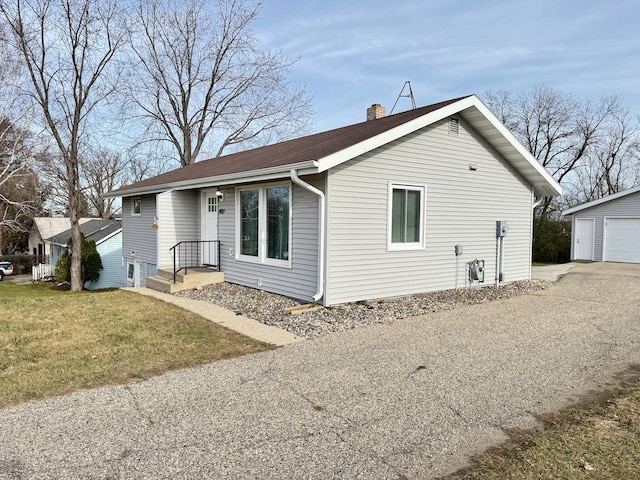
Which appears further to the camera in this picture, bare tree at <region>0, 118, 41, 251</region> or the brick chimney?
bare tree at <region>0, 118, 41, 251</region>

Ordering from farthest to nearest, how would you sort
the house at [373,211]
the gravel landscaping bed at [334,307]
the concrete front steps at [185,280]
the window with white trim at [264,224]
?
the concrete front steps at [185,280]
the window with white trim at [264,224]
the house at [373,211]
the gravel landscaping bed at [334,307]

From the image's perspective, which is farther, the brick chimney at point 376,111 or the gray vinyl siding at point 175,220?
the brick chimney at point 376,111

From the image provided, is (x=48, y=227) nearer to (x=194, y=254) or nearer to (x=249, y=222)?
(x=194, y=254)

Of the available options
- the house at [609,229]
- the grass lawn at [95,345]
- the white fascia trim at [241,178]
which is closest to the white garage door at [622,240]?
the house at [609,229]

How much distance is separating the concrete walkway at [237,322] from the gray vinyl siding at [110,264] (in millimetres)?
15539

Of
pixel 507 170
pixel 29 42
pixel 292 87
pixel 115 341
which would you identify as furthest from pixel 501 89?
pixel 115 341

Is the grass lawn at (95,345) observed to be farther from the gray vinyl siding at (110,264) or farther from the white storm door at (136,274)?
the gray vinyl siding at (110,264)

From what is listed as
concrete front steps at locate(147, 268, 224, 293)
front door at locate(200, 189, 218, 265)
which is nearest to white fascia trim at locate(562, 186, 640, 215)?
front door at locate(200, 189, 218, 265)

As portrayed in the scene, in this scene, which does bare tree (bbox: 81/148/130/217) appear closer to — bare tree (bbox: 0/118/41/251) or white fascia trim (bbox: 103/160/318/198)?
bare tree (bbox: 0/118/41/251)

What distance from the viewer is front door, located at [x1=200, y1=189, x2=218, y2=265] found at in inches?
463

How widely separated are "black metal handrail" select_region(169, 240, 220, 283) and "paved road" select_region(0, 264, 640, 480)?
6467 mm

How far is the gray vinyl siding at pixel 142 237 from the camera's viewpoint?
1386 centimetres

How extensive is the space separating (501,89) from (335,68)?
2364cm

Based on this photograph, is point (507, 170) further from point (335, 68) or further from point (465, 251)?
point (335, 68)
